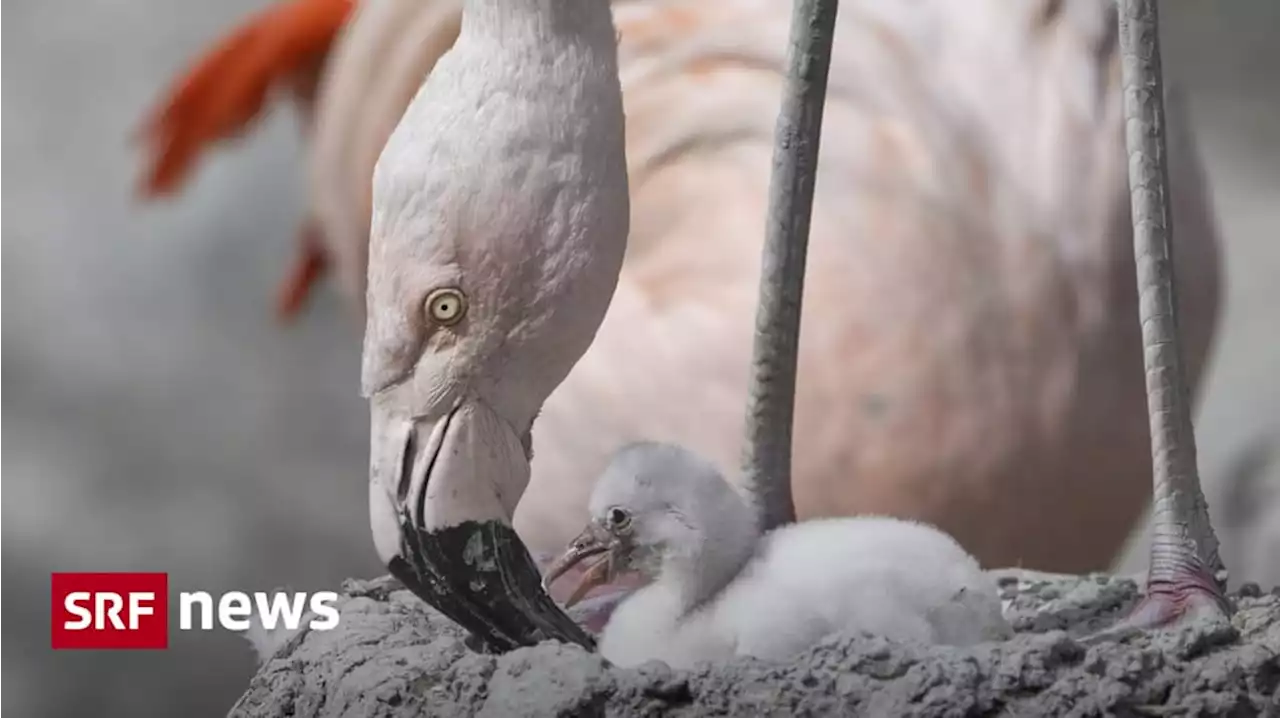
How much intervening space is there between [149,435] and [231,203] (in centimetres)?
24

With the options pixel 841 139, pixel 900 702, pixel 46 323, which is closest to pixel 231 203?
pixel 46 323

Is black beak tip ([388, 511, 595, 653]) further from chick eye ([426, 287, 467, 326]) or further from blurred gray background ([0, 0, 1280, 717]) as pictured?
blurred gray background ([0, 0, 1280, 717])

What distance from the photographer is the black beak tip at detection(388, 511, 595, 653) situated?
20.6 inches

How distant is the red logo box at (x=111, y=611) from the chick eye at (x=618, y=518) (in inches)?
29.1

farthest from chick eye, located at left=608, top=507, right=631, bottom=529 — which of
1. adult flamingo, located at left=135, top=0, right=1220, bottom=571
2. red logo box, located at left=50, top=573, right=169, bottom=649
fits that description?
red logo box, located at left=50, top=573, right=169, bottom=649

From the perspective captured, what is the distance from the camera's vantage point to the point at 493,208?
522mm

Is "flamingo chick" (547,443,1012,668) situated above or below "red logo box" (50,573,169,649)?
below

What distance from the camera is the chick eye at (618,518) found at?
605 mm

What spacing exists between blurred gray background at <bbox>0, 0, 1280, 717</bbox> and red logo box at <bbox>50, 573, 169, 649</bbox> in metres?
0.09

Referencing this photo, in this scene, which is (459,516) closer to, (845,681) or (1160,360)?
(845,681)

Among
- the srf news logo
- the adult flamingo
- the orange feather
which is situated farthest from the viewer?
the srf news logo

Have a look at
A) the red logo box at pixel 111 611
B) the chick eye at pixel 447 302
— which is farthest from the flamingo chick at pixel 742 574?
the red logo box at pixel 111 611

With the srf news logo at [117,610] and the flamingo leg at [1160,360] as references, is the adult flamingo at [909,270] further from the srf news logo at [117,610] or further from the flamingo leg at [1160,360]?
the srf news logo at [117,610]

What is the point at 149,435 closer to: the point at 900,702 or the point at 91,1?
the point at 91,1
